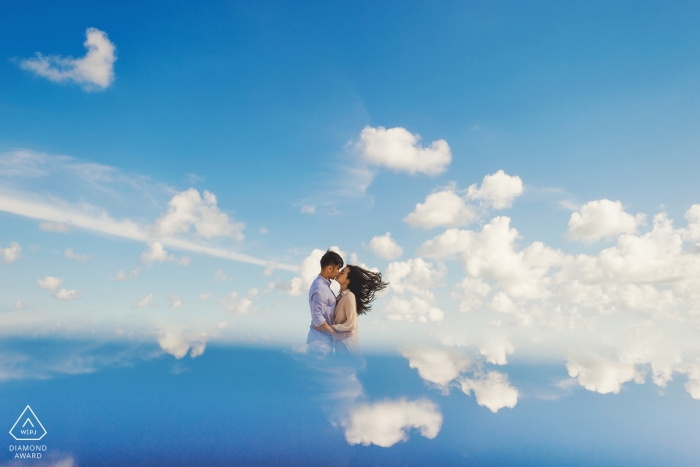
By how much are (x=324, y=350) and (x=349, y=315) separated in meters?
1.47

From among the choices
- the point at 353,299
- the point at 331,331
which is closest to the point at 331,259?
the point at 353,299

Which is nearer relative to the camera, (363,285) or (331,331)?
(331,331)

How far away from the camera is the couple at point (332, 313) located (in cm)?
1664

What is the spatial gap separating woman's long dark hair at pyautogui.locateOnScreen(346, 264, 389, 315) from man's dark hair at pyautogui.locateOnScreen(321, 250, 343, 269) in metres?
1.09

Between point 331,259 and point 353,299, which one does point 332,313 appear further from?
point 331,259

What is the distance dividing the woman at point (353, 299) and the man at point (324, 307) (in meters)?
0.23

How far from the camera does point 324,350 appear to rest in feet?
54.5

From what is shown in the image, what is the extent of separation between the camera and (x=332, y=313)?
17.2m

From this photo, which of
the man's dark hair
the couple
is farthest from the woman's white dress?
the man's dark hair

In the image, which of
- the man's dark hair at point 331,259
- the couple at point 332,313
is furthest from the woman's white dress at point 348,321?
the man's dark hair at point 331,259

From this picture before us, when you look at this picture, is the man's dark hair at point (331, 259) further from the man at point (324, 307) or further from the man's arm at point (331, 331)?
the man's arm at point (331, 331)

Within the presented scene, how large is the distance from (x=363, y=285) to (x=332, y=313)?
201cm

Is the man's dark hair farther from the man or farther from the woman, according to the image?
the woman

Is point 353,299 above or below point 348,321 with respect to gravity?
above
